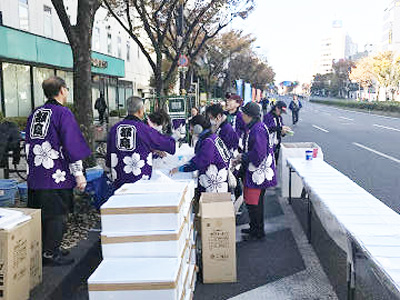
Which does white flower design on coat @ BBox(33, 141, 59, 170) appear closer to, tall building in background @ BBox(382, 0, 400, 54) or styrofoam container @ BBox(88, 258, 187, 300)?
styrofoam container @ BBox(88, 258, 187, 300)

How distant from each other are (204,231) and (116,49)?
29.1 m

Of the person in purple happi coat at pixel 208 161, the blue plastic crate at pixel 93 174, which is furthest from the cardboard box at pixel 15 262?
the blue plastic crate at pixel 93 174

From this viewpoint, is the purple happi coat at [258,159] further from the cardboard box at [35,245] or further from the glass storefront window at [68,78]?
the glass storefront window at [68,78]

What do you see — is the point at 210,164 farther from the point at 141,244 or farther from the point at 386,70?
the point at 386,70

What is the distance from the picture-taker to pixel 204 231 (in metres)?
4.44

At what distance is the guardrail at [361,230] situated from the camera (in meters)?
2.79

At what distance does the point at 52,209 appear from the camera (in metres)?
4.25

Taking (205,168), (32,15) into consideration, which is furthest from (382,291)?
(32,15)

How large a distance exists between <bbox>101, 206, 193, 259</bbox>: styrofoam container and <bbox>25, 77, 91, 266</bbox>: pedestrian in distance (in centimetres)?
100

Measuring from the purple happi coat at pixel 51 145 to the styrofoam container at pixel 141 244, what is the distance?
1099 mm

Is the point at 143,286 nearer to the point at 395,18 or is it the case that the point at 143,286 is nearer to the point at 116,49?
the point at 116,49

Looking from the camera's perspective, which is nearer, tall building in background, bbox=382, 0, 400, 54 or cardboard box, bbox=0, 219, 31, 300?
cardboard box, bbox=0, 219, 31, 300

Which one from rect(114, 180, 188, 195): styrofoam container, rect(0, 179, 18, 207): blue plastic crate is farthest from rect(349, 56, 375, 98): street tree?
rect(114, 180, 188, 195): styrofoam container

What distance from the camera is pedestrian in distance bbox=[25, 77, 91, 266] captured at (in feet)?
13.4
